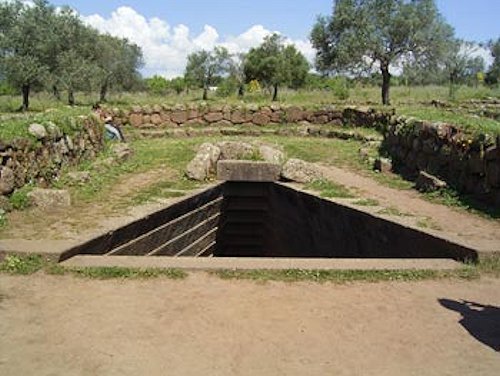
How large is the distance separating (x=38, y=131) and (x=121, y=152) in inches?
161

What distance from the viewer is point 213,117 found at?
1867 centimetres

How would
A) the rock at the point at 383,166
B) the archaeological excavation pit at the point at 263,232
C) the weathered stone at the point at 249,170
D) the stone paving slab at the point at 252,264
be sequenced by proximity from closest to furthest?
1. the stone paving slab at the point at 252,264
2. the archaeological excavation pit at the point at 263,232
3. the weathered stone at the point at 249,170
4. the rock at the point at 383,166

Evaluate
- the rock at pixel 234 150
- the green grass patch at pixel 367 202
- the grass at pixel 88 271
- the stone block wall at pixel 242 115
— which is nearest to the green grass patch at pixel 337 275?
the grass at pixel 88 271

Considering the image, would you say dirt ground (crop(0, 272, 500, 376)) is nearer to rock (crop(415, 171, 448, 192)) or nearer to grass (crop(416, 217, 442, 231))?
grass (crop(416, 217, 442, 231))

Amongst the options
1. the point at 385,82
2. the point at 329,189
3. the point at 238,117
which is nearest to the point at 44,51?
the point at 238,117

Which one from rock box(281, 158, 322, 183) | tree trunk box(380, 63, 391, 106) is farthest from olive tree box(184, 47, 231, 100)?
rock box(281, 158, 322, 183)

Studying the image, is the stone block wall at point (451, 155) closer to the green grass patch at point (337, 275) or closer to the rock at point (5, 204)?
the green grass patch at point (337, 275)

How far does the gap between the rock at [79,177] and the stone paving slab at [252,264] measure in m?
3.65

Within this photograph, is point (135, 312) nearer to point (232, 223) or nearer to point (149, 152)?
point (232, 223)

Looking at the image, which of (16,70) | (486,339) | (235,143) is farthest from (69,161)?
(16,70)

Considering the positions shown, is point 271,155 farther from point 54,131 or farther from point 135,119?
point 135,119

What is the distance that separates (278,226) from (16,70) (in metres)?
17.5

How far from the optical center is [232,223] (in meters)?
12.5

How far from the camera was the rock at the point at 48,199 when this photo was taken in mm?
7328
